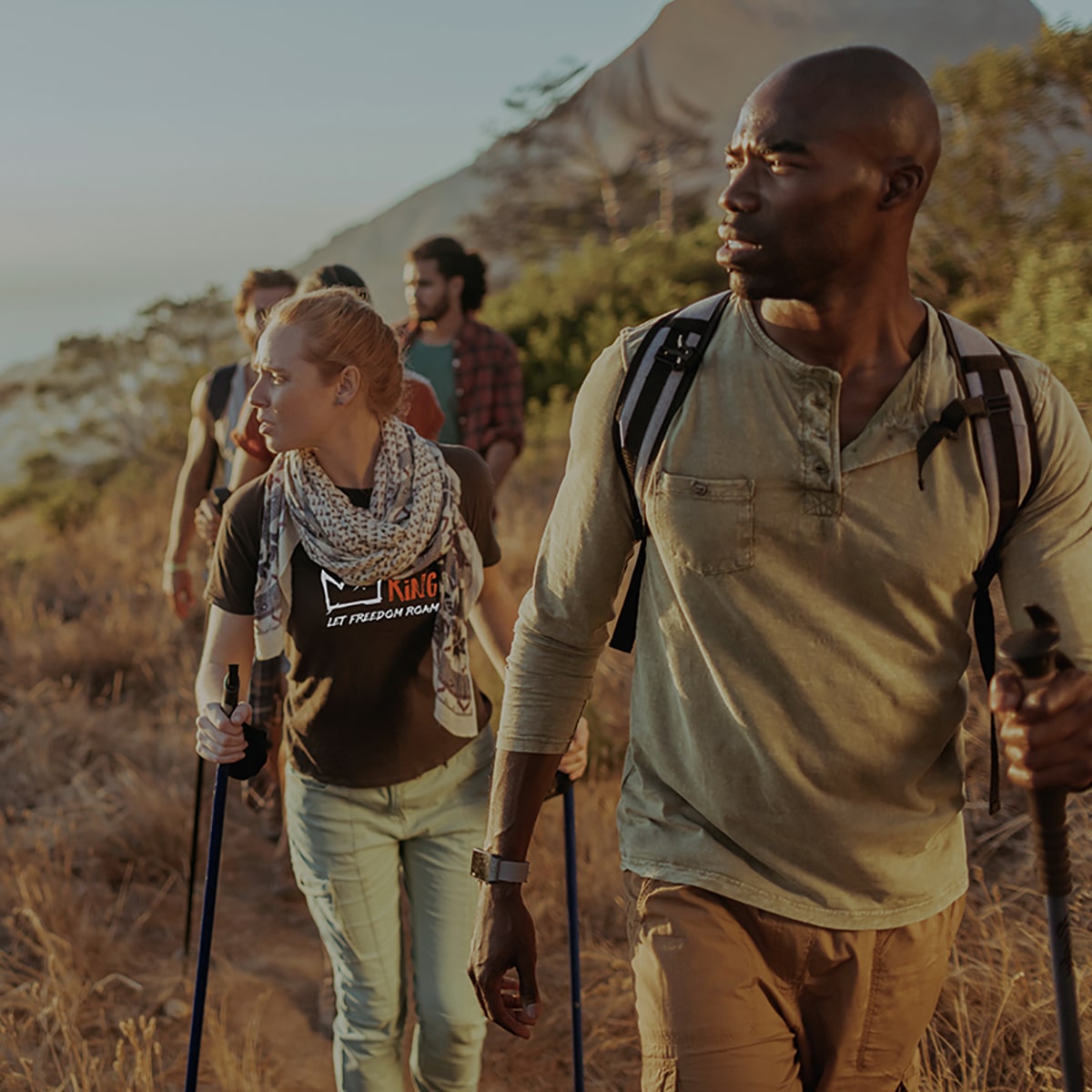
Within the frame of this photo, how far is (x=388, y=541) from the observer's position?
318 centimetres

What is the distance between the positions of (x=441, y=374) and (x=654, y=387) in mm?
4122

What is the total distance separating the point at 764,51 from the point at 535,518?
50497 millimetres

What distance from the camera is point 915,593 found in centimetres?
204

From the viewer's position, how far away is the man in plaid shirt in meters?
6.16

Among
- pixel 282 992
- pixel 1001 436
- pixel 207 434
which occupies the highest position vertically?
pixel 207 434

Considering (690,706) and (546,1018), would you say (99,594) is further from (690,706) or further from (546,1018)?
(690,706)

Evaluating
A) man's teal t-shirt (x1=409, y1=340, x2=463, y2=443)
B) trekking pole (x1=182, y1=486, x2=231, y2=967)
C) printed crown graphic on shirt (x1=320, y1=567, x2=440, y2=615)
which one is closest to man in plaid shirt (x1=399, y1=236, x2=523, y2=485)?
man's teal t-shirt (x1=409, y1=340, x2=463, y2=443)

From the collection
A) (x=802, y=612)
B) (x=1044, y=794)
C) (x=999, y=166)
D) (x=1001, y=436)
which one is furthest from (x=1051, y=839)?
(x=999, y=166)

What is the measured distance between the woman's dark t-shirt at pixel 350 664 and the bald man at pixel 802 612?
90 centimetres

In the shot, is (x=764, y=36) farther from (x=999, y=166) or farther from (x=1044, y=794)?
(x=1044, y=794)

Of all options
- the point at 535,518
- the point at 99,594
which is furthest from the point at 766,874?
the point at 99,594

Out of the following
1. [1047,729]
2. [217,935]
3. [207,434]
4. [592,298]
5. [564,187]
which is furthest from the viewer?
[564,187]

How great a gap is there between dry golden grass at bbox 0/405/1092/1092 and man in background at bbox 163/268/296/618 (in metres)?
0.93

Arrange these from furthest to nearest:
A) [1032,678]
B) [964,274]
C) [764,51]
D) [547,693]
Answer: [764,51] → [964,274] → [547,693] → [1032,678]
